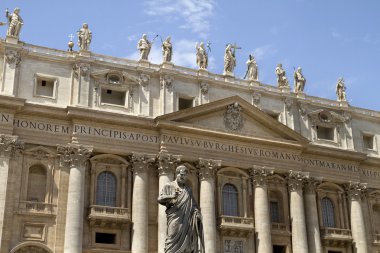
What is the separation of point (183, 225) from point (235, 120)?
75.3 ft

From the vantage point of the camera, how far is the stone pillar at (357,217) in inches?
1528

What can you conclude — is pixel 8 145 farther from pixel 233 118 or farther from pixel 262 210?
pixel 262 210

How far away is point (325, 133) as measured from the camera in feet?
138

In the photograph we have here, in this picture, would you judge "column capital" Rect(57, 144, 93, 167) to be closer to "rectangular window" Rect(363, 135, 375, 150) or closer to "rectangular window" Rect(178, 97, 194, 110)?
"rectangular window" Rect(178, 97, 194, 110)

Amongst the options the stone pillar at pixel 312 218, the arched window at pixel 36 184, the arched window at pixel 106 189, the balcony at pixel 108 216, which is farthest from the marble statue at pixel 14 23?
the stone pillar at pixel 312 218

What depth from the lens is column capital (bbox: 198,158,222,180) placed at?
35.0 m

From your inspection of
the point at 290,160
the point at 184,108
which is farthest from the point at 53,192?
the point at 290,160

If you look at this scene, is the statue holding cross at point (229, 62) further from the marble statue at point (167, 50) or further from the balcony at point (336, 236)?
the balcony at point (336, 236)

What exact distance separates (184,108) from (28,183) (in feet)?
36.1

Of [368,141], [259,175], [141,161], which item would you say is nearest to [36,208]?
[141,161]

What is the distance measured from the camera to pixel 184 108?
3747 centimetres

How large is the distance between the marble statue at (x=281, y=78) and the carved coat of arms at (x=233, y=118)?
4833mm

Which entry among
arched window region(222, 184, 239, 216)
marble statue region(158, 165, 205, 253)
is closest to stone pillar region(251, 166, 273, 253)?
arched window region(222, 184, 239, 216)

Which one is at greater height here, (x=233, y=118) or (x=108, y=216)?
(x=233, y=118)
